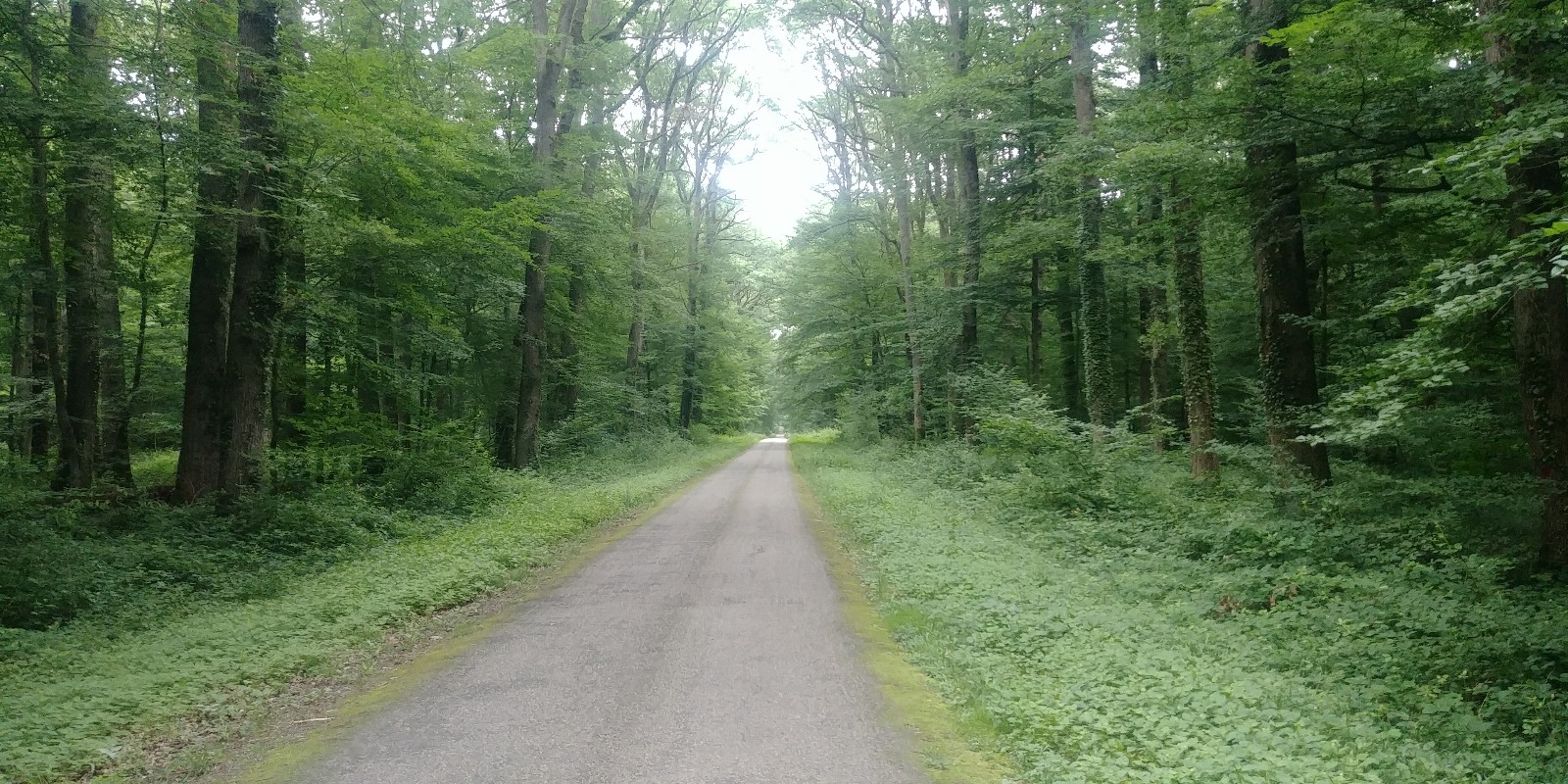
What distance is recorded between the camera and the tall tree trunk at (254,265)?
10133mm

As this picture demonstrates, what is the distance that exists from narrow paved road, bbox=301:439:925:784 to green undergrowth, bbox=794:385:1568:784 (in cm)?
87

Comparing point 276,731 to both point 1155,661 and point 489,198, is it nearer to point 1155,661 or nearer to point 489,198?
point 1155,661

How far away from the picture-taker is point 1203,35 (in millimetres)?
9672

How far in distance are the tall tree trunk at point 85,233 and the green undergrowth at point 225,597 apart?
3.10m

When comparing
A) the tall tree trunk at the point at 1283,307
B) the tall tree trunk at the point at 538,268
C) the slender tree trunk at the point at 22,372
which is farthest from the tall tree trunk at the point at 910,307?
the slender tree trunk at the point at 22,372

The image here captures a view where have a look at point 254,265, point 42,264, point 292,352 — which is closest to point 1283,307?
point 254,265

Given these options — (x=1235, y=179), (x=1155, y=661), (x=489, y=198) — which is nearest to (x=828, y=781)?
(x=1155, y=661)

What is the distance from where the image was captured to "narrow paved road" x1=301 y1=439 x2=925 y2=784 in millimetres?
4309

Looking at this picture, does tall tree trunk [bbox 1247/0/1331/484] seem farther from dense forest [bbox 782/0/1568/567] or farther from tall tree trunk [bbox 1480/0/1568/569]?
tall tree trunk [bbox 1480/0/1568/569]

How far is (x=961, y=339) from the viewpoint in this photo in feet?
70.8

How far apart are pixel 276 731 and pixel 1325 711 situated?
6.41 meters

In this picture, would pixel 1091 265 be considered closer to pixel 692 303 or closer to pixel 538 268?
pixel 538 268

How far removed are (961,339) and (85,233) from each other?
59.9 feet

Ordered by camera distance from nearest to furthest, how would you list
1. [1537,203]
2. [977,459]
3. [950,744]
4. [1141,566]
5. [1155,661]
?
[950,744]
[1155,661]
[1537,203]
[1141,566]
[977,459]
